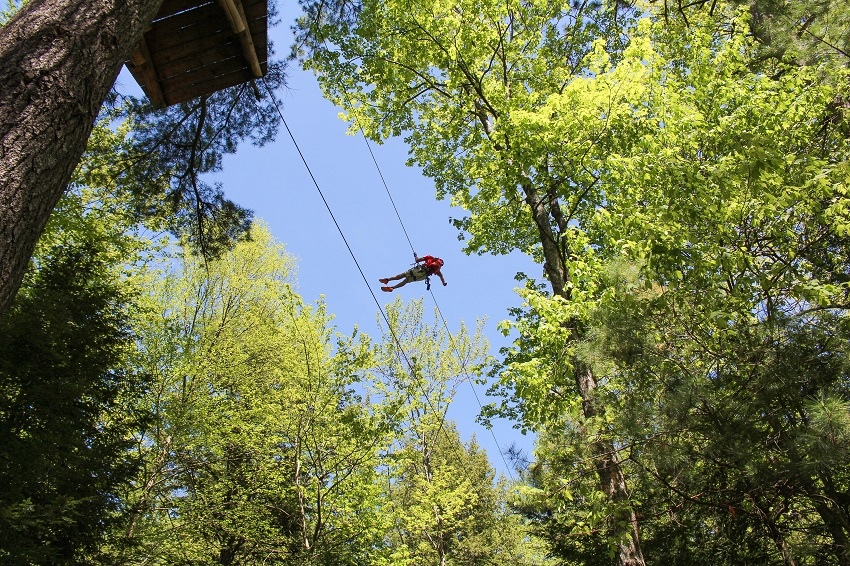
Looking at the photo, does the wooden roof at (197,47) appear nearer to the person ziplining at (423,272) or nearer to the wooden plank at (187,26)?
the wooden plank at (187,26)

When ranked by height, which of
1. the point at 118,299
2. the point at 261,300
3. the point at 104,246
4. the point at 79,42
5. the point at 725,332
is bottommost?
the point at 725,332

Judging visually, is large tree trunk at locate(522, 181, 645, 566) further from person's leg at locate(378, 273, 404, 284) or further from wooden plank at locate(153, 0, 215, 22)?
wooden plank at locate(153, 0, 215, 22)

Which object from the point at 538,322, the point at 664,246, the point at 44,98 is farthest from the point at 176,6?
the point at 538,322

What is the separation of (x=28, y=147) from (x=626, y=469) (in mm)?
5066

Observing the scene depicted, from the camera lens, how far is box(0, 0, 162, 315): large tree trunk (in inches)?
84.3

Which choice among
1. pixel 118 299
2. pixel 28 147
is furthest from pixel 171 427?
pixel 28 147

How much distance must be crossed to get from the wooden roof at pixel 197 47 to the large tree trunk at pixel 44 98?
6.54 ft

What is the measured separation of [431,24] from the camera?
8.87 m

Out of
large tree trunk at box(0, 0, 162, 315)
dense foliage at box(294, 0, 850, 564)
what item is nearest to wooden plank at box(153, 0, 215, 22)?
large tree trunk at box(0, 0, 162, 315)

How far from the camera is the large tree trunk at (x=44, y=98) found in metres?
2.14

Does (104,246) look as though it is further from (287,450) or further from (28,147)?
(28,147)

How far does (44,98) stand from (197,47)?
9.64 feet

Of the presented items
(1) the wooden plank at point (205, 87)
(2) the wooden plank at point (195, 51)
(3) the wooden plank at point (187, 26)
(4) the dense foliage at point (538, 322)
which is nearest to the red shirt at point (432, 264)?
(4) the dense foliage at point (538, 322)

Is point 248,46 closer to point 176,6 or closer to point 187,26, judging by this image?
point 187,26
